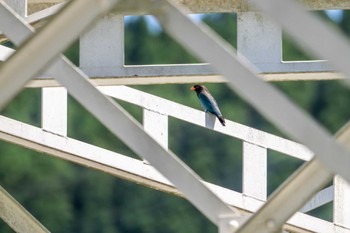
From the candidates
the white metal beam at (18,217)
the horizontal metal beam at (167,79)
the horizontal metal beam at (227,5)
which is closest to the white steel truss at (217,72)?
the white metal beam at (18,217)

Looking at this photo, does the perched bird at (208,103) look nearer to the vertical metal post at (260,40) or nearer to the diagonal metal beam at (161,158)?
the vertical metal post at (260,40)

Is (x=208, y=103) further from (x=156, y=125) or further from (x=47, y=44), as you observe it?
(x=47, y=44)

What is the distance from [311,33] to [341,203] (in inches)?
265

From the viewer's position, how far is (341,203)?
11.8 meters

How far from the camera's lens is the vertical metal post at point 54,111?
Answer: 10.7 metres

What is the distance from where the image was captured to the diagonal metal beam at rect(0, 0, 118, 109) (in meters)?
5.42

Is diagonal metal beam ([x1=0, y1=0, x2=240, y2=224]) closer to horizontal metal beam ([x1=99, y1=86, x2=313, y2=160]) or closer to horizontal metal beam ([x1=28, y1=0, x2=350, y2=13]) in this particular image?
horizontal metal beam ([x1=28, y1=0, x2=350, y2=13])

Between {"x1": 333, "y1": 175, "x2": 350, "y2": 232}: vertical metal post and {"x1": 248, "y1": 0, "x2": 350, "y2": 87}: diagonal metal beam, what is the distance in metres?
6.59

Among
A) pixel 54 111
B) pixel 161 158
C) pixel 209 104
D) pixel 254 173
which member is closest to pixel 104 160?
pixel 54 111

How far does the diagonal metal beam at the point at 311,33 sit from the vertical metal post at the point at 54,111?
5.56m

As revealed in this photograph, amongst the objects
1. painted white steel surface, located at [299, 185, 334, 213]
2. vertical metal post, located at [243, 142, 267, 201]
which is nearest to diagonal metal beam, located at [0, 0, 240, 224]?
vertical metal post, located at [243, 142, 267, 201]

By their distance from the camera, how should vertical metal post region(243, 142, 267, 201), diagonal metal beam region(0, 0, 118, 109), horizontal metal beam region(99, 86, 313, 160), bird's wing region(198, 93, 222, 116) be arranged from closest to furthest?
diagonal metal beam region(0, 0, 118, 109)
horizontal metal beam region(99, 86, 313, 160)
vertical metal post region(243, 142, 267, 201)
bird's wing region(198, 93, 222, 116)

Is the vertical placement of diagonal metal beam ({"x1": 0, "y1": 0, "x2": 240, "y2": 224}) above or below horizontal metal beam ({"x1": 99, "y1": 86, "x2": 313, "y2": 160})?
below

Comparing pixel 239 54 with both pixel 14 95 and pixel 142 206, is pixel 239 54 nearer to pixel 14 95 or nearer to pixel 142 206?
pixel 14 95
